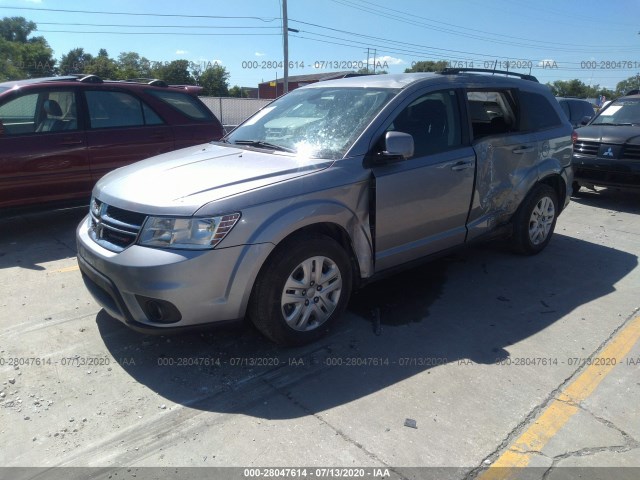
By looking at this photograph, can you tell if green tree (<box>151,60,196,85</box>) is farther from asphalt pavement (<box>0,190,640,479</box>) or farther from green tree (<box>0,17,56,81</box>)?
asphalt pavement (<box>0,190,640,479</box>)

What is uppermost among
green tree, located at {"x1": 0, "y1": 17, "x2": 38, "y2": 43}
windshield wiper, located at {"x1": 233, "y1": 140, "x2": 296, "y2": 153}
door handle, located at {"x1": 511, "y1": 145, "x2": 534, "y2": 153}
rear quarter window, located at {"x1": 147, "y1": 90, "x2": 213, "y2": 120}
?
green tree, located at {"x1": 0, "y1": 17, "x2": 38, "y2": 43}

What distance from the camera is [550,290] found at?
15.2 feet

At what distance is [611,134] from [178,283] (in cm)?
817

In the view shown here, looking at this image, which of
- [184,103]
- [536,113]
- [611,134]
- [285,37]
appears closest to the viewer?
[536,113]

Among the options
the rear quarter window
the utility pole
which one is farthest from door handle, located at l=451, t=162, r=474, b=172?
the utility pole

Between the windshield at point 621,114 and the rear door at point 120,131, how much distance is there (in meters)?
7.87

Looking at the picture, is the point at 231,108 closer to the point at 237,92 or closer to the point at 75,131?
the point at 75,131

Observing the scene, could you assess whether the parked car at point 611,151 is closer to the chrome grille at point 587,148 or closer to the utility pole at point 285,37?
the chrome grille at point 587,148

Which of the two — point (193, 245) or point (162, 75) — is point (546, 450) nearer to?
point (193, 245)

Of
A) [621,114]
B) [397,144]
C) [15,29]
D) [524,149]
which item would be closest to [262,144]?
[397,144]

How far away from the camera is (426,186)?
3.95 metres

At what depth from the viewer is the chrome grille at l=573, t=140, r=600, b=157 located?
8.36 meters

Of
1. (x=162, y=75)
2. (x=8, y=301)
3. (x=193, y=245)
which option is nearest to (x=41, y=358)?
(x=8, y=301)

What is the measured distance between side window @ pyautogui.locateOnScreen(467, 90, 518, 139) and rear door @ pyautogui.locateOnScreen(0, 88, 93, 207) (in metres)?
4.43
